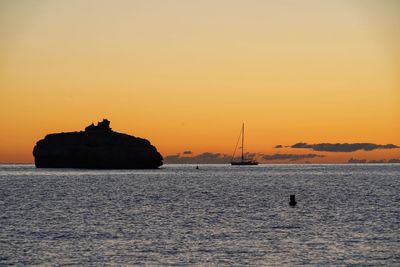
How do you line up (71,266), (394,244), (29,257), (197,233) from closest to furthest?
(71,266), (29,257), (394,244), (197,233)

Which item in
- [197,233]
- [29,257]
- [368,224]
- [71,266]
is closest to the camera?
[71,266]

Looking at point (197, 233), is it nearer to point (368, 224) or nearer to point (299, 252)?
point (299, 252)

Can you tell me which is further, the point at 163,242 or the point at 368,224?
the point at 368,224

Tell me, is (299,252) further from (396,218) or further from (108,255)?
(396,218)

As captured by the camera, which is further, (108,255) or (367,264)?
(108,255)

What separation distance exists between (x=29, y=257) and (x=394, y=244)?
25.2 metres

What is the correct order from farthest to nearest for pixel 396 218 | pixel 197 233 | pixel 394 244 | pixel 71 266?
1. pixel 396 218
2. pixel 197 233
3. pixel 394 244
4. pixel 71 266

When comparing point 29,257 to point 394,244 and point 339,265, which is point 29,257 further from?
point 394,244

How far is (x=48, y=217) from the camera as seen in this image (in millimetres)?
71562

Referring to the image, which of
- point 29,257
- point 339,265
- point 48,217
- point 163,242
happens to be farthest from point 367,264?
point 48,217

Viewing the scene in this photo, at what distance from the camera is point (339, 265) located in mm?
40875

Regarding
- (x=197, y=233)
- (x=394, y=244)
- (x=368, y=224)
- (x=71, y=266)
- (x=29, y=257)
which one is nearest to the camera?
(x=71, y=266)

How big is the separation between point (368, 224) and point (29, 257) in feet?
110

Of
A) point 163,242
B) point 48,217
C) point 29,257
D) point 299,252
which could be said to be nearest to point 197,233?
point 163,242
